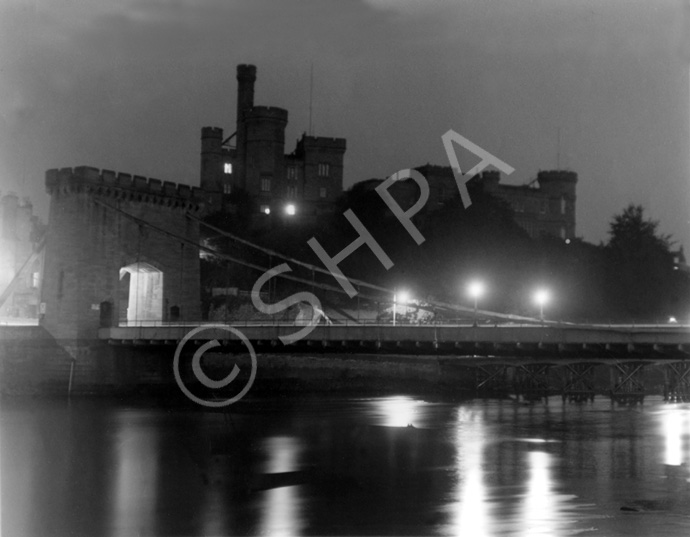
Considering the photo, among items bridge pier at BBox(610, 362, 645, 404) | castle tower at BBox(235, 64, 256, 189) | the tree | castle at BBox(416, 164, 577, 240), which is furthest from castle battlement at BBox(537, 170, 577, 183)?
bridge pier at BBox(610, 362, 645, 404)

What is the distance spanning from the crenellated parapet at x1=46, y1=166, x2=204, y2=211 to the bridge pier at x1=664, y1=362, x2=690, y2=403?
23170 mm

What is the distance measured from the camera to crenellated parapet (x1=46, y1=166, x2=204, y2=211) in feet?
136

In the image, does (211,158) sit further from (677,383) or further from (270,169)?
(677,383)

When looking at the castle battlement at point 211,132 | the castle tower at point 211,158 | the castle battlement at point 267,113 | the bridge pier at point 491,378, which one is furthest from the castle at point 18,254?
the bridge pier at point 491,378

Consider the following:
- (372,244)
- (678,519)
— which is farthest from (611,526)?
(372,244)

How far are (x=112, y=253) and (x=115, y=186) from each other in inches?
110

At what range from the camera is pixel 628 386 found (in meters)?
47.3

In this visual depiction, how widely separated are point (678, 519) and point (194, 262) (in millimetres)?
31258

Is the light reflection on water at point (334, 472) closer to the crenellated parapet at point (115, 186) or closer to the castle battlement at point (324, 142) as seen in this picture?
the crenellated parapet at point (115, 186)

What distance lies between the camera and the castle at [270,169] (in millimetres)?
81750

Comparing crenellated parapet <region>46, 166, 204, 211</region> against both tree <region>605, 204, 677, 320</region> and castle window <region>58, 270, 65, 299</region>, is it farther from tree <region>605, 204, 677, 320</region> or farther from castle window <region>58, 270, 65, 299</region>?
tree <region>605, 204, 677, 320</region>

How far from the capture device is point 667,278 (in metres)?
65.8

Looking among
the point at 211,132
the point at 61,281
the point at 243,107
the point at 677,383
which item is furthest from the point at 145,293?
the point at 243,107

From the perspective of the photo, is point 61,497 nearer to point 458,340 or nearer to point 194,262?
point 458,340
